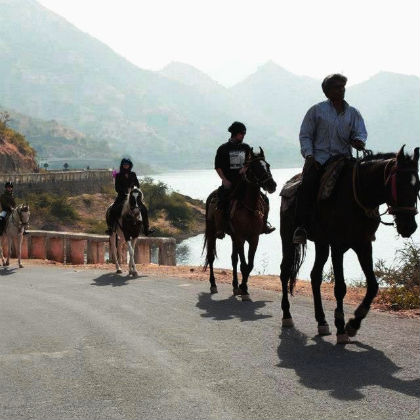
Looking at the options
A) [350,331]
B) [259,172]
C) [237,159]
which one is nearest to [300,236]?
[350,331]

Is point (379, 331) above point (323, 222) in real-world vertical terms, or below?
below

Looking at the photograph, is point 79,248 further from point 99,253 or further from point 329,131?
point 329,131

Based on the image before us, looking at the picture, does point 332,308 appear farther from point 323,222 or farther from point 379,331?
point 323,222

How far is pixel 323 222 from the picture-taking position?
8312mm

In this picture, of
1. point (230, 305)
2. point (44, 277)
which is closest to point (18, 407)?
point (230, 305)

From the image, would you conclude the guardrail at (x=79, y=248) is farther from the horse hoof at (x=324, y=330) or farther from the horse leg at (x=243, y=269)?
the horse hoof at (x=324, y=330)

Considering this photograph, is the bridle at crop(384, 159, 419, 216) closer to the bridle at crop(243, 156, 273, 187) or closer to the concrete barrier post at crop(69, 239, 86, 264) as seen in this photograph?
the bridle at crop(243, 156, 273, 187)

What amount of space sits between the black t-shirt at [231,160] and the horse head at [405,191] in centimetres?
555

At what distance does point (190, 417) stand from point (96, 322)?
4.86m

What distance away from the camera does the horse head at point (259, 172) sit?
460 inches

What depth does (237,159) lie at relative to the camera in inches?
496

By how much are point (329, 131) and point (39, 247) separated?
19.4 metres

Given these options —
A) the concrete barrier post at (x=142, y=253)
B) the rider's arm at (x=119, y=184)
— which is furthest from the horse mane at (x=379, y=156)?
the concrete barrier post at (x=142, y=253)

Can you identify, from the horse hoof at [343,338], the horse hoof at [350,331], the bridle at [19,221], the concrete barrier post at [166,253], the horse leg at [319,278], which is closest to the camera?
the horse hoof at [343,338]
